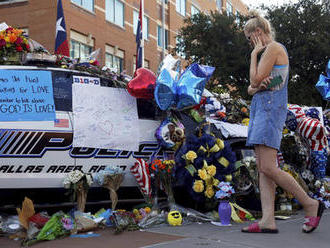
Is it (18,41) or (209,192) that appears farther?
(18,41)

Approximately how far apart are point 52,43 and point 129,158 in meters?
16.1

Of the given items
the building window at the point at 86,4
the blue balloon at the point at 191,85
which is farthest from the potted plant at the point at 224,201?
the building window at the point at 86,4

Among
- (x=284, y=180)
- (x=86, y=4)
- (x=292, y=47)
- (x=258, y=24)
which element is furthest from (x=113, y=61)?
(x=284, y=180)

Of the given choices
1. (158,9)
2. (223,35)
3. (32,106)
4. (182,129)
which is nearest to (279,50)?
(182,129)

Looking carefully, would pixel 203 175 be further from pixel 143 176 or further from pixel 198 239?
pixel 198 239

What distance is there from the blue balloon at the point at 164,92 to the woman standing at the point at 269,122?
1.27 meters

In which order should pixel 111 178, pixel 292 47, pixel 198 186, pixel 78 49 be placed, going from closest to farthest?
1. pixel 111 178
2. pixel 198 186
3. pixel 292 47
4. pixel 78 49

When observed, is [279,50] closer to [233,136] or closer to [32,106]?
[233,136]

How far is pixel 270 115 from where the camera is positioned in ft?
12.5

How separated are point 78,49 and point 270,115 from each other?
18.4m

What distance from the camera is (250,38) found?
13.3ft

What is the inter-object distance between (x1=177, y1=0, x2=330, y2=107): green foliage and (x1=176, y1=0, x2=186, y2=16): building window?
1148 cm

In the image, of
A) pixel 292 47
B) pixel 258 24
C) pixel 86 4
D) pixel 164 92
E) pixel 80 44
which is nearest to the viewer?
pixel 258 24

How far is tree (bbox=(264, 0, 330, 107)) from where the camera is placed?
62.0 feet
